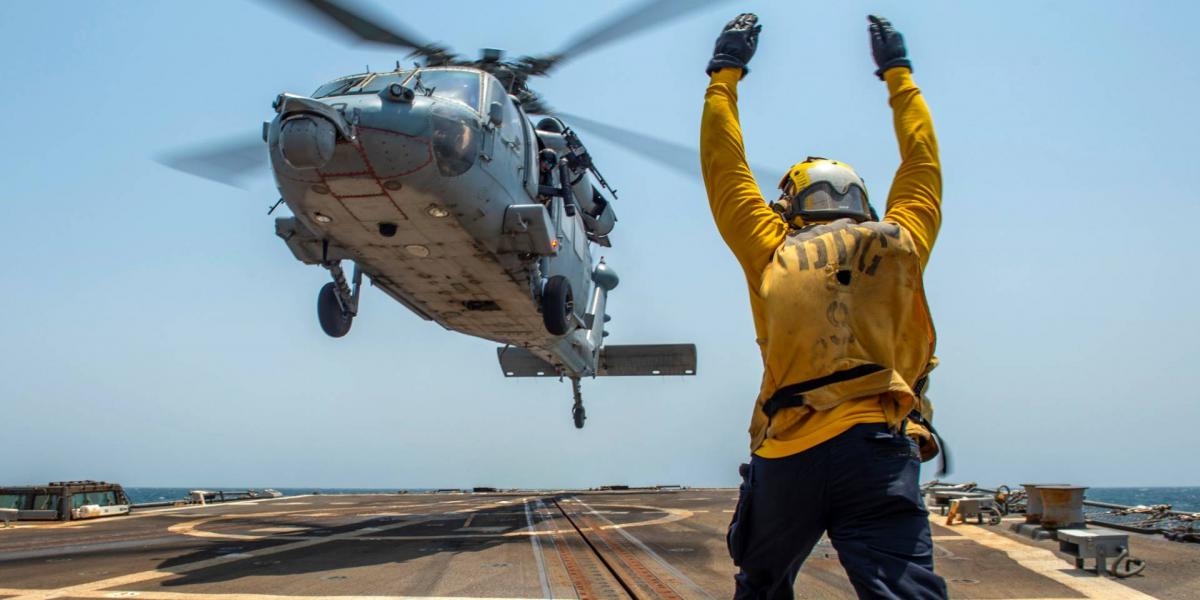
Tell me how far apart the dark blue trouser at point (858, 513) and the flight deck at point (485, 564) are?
11.9 feet

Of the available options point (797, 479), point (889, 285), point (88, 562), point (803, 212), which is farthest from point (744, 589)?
point (88, 562)

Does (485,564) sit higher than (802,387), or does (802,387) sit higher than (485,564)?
(802,387)

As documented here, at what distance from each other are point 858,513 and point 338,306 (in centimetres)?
1298

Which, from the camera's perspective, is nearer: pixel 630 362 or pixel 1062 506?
pixel 1062 506

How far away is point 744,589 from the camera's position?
2551mm

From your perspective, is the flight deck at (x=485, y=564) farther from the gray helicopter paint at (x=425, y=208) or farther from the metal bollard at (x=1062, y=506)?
the gray helicopter paint at (x=425, y=208)

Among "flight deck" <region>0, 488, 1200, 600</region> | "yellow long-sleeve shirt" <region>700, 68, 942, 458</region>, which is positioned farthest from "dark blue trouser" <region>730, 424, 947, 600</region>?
"flight deck" <region>0, 488, 1200, 600</region>

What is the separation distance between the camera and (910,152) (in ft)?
9.20

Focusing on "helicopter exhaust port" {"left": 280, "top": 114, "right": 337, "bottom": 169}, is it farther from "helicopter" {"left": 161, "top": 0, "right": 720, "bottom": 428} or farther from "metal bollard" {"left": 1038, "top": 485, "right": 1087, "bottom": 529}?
"metal bollard" {"left": 1038, "top": 485, "right": 1087, "bottom": 529}

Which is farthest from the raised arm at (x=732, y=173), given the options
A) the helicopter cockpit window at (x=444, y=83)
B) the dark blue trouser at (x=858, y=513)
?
the helicopter cockpit window at (x=444, y=83)

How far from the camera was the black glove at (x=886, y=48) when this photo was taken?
9.75 feet

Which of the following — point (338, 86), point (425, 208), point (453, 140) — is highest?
point (338, 86)

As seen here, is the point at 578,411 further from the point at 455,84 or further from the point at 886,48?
the point at 886,48

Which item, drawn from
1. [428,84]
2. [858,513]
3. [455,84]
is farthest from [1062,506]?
[428,84]
